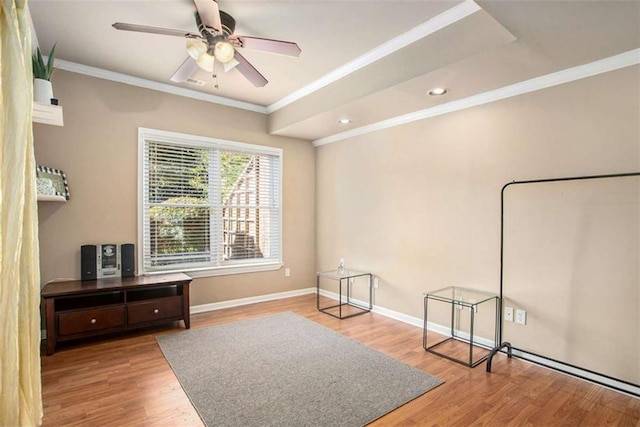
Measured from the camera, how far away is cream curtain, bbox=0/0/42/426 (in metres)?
1.32

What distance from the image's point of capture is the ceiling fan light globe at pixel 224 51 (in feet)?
7.98

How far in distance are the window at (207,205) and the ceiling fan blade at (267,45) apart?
2.06m

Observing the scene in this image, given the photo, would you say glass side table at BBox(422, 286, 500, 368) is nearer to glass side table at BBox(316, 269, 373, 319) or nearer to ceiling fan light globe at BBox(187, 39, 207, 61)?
glass side table at BBox(316, 269, 373, 319)

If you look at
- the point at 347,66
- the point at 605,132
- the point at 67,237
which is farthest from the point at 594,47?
the point at 67,237

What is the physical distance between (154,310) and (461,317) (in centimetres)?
312

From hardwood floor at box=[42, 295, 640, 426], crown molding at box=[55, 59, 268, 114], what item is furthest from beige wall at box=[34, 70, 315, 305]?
hardwood floor at box=[42, 295, 640, 426]

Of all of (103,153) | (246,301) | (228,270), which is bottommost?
(246,301)

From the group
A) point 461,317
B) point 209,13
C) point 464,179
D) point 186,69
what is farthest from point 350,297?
point 209,13

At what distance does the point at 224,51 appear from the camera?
246 cm

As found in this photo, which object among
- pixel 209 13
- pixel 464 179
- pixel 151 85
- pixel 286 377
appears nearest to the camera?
pixel 209 13

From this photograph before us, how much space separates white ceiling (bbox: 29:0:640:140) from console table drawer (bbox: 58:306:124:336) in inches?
95.3

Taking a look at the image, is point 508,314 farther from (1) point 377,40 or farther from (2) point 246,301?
(2) point 246,301

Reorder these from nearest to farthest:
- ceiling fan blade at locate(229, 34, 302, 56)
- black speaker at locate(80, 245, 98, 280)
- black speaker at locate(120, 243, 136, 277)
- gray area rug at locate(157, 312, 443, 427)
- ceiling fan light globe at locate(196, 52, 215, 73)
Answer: gray area rug at locate(157, 312, 443, 427) < ceiling fan blade at locate(229, 34, 302, 56) < ceiling fan light globe at locate(196, 52, 215, 73) < black speaker at locate(80, 245, 98, 280) < black speaker at locate(120, 243, 136, 277)

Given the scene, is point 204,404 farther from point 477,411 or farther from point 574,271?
point 574,271
